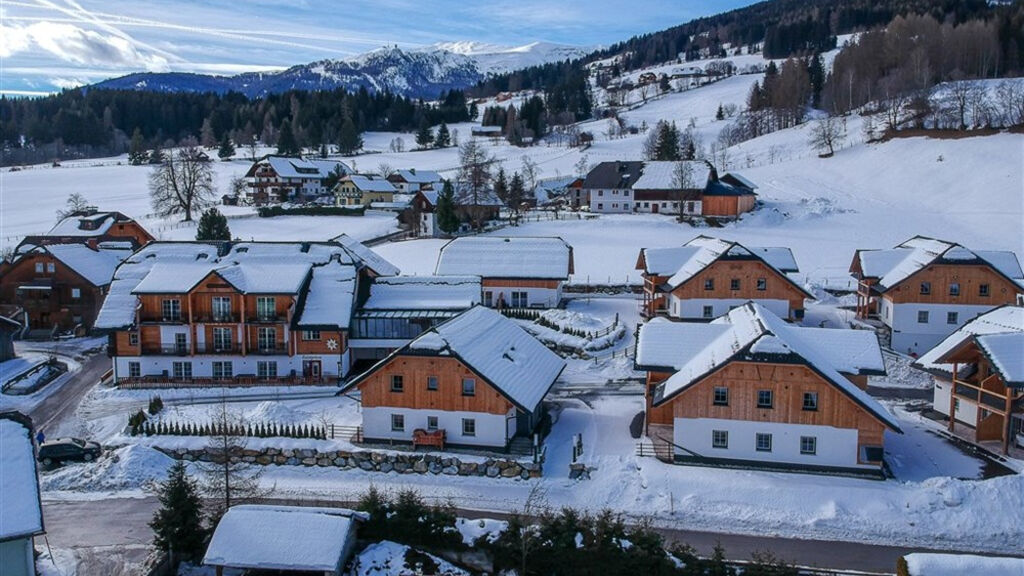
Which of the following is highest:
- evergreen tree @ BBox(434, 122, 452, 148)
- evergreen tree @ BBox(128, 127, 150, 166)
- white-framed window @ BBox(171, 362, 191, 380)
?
evergreen tree @ BBox(434, 122, 452, 148)

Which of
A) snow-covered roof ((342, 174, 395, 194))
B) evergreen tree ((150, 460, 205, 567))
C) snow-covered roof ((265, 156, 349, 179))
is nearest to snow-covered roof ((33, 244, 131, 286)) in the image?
evergreen tree ((150, 460, 205, 567))

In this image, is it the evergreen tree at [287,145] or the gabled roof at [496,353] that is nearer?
the gabled roof at [496,353]

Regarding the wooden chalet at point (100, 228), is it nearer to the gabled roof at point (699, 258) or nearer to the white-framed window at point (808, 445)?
the gabled roof at point (699, 258)

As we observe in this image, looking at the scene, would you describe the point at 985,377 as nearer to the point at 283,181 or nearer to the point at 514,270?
the point at 514,270

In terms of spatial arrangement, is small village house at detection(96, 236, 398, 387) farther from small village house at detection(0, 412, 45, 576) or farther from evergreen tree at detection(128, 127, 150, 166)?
evergreen tree at detection(128, 127, 150, 166)

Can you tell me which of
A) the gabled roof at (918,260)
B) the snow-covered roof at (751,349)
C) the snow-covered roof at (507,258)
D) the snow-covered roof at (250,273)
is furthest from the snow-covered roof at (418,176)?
the snow-covered roof at (751,349)

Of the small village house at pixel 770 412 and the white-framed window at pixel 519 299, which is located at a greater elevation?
the white-framed window at pixel 519 299

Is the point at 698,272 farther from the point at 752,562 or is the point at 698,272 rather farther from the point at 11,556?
the point at 11,556

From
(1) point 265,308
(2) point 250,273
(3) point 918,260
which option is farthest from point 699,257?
(2) point 250,273
